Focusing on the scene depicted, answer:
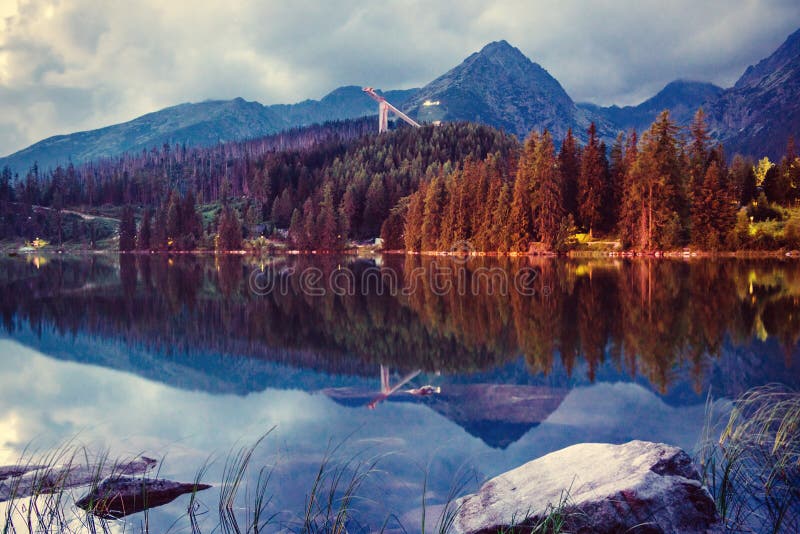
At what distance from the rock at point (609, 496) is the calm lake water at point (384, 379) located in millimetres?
904

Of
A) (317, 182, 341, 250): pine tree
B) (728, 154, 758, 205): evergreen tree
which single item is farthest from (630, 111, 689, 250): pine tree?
(317, 182, 341, 250): pine tree

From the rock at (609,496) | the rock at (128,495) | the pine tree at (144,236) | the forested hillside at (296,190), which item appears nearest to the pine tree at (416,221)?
the forested hillside at (296,190)

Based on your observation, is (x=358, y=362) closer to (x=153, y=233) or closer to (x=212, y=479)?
(x=212, y=479)

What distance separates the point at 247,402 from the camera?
10.7 meters

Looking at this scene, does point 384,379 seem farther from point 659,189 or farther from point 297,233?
point 297,233

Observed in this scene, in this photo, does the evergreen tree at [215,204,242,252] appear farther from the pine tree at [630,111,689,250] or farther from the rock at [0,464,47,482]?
the rock at [0,464,47,482]

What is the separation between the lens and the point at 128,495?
6.31m

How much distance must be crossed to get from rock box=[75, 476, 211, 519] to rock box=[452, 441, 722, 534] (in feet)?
9.69

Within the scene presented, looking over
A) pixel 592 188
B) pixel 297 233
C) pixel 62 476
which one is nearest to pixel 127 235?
pixel 297 233

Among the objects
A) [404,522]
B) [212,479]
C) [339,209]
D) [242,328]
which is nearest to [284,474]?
[212,479]

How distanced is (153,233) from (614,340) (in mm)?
119949

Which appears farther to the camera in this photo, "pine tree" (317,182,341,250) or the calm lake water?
"pine tree" (317,182,341,250)

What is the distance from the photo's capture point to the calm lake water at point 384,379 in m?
7.75

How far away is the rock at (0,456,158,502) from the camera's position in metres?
6.35
